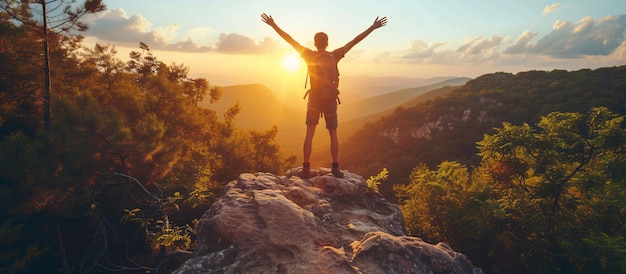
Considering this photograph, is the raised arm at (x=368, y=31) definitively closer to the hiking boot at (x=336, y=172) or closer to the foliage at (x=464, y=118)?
the hiking boot at (x=336, y=172)

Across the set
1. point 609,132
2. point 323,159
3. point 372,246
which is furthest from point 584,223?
point 323,159

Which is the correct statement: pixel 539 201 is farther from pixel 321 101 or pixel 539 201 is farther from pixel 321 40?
pixel 321 40

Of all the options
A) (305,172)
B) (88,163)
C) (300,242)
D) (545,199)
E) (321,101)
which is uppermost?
(321,101)

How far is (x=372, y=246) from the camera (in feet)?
14.8

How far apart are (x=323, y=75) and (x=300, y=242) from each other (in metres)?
3.85

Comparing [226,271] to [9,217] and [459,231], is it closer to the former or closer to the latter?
[9,217]

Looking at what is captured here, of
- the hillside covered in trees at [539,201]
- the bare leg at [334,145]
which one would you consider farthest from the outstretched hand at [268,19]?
the hillside covered in trees at [539,201]

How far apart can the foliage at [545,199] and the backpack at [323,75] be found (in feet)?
32.3

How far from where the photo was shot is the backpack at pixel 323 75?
675 cm

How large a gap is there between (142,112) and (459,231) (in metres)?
18.4

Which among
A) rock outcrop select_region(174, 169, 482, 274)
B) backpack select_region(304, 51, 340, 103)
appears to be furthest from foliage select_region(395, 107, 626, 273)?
backpack select_region(304, 51, 340, 103)

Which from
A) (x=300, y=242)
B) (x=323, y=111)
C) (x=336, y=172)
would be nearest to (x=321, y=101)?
(x=323, y=111)

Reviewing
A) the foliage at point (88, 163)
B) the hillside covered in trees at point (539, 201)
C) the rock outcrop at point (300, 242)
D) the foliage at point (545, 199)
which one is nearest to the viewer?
the rock outcrop at point (300, 242)

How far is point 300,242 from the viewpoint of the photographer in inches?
176
